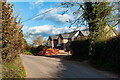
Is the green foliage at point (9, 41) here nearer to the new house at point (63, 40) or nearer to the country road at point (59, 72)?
the country road at point (59, 72)

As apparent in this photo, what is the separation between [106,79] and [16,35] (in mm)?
6088

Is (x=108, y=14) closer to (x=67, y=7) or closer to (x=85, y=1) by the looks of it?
(x=85, y=1)

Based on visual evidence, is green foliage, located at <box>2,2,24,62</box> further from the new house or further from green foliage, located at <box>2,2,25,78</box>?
the new house

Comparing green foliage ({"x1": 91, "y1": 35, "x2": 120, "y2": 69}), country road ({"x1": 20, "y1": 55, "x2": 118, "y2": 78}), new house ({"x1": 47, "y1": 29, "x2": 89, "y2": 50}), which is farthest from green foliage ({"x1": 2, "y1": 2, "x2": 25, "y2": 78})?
new house ({"x1": 47, "y1": 29, "x2": 89, "y2": 50})

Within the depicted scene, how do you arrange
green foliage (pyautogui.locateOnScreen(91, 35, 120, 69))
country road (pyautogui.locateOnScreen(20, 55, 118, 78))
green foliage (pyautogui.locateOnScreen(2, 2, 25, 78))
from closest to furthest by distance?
1. green foliage (pyautogui.locateOnScreen(2, 2, 25, 78))
2. country road (pyautogui.locateOnScreen(20, 55, 118, 78))
3. green foliage (pyautogui.locateOnScreen(91, 35, 120, 69))

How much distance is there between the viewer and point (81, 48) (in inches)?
736

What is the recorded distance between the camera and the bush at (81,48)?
704 inches

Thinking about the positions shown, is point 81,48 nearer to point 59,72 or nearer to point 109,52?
point 109,52

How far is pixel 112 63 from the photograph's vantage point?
10.6m

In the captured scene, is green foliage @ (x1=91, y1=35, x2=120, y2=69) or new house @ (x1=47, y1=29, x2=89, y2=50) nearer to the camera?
green foliage @ (x1=91, y1=35, x2=120, y2=69)

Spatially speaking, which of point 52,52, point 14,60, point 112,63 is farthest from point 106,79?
point 52,52

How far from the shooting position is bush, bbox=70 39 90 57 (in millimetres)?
17872

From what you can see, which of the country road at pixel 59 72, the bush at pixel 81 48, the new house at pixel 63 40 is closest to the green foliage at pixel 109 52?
the country road at pixel 59 72

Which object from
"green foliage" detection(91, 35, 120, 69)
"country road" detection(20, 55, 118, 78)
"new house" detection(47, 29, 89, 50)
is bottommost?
"country road" detection(20, 55, 118, 78)
